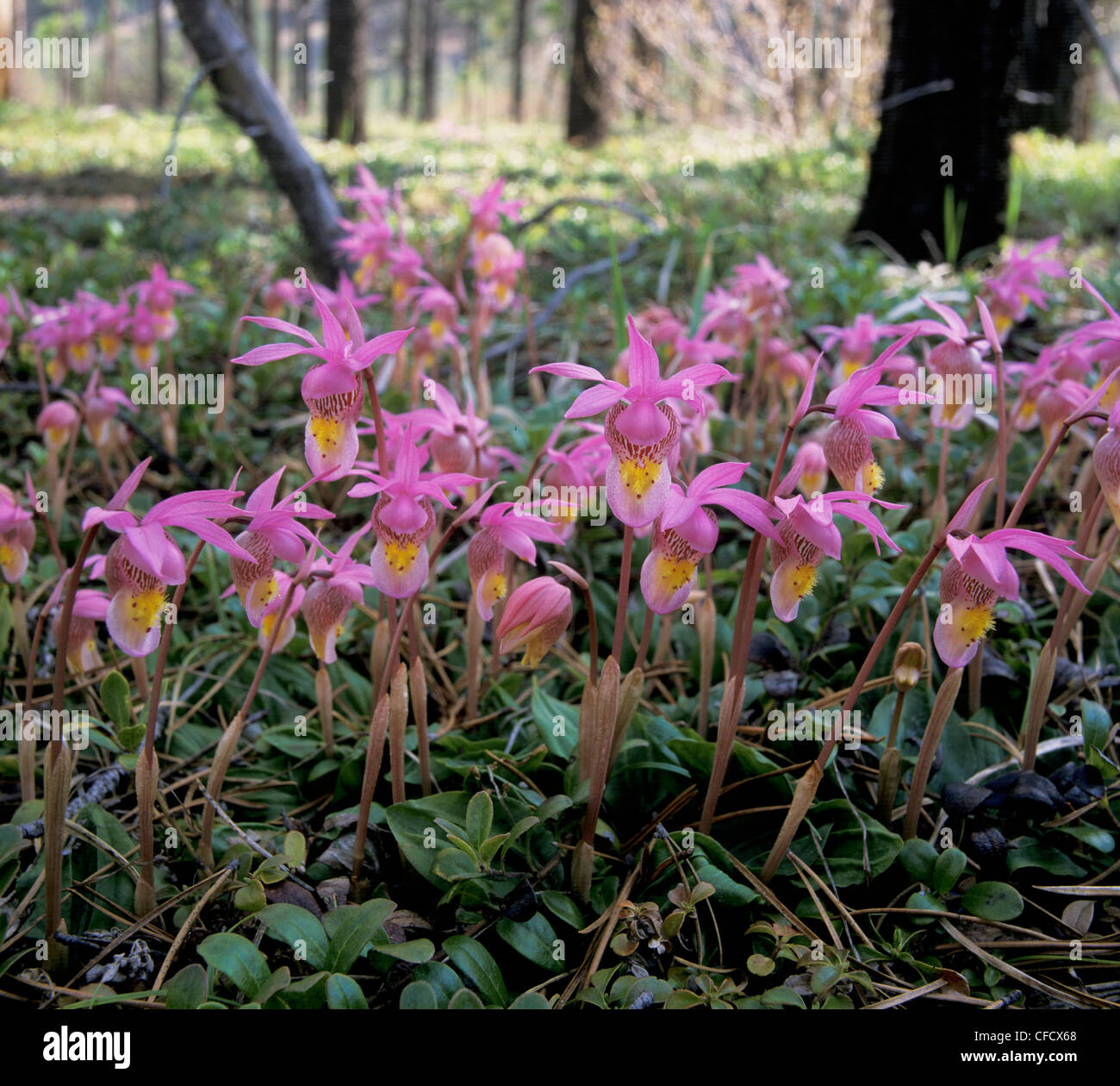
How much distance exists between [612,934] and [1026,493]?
902 mm

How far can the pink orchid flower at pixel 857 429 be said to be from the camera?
50.8 inches

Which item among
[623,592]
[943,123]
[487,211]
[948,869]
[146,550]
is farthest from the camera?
[943,123]

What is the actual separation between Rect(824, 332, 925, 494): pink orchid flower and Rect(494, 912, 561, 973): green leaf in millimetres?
797

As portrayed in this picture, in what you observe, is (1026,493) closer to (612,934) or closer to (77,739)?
(612,934)

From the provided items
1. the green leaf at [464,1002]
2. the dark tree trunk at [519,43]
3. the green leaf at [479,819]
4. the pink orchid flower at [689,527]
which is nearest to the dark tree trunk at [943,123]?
the pink orchid flower at [689,527]

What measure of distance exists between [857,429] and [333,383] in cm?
73

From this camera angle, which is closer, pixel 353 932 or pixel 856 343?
pixel 353 932

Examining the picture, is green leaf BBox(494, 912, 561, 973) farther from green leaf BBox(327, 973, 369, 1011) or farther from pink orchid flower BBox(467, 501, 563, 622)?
pink orchid flower BBox(467, 501, 563, 622)

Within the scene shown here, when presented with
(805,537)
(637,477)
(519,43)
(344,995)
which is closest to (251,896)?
(344,995)

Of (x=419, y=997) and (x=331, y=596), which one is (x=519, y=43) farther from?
(x=419, y=997)

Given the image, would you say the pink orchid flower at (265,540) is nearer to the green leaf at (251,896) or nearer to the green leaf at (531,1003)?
the green leaf at (251,896)

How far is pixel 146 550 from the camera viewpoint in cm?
118
